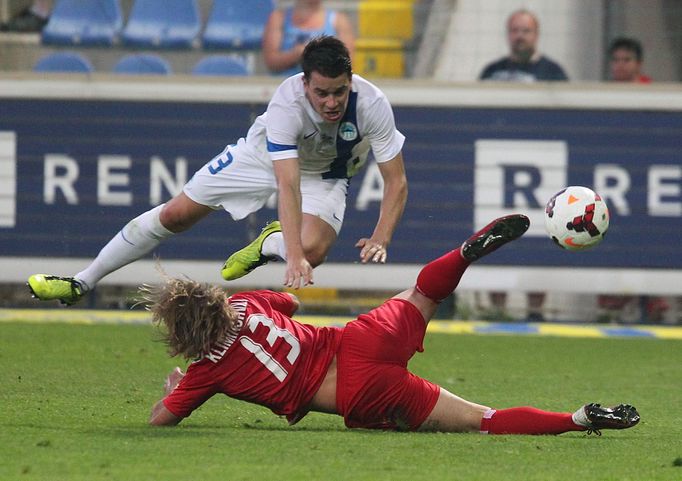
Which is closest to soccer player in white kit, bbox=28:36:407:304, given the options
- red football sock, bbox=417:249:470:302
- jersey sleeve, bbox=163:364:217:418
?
red football sock, bbox=417:249:470:302

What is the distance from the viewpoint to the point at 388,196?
700 centimetres

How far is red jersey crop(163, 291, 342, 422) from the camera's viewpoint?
5.54 metres

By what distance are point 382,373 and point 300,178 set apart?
6.23 feet

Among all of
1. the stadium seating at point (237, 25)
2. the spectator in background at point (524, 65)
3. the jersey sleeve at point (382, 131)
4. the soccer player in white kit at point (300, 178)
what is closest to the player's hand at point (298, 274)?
the soccer player in white kit at point (300, 178)

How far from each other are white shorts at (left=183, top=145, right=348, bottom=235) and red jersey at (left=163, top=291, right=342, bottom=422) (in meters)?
1.81

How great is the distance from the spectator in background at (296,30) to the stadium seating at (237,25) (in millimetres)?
313

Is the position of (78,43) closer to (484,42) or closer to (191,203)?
(484,42)

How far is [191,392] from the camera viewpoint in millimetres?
5570

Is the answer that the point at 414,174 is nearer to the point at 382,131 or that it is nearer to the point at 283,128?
the point at 382,131

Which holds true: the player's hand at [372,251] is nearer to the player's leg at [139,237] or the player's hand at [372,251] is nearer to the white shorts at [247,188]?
the white shorts at [247,188]

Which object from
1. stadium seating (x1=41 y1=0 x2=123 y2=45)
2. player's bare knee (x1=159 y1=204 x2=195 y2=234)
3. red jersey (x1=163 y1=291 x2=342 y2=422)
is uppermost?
stadium seating (x1=41 y1=0 x2=123 y2=45)

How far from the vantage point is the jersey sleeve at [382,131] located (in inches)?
272

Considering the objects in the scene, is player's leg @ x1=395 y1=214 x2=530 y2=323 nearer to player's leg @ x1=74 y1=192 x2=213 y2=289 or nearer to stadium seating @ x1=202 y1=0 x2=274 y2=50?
player's leg @ x1=74 y1=192 x2=213 y2=289

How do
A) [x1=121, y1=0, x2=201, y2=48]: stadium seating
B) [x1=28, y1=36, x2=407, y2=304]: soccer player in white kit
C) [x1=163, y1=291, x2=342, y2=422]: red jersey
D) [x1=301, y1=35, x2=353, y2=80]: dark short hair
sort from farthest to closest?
[x1=121, y1=0, x2=201, y2=48]: stadium seating
[x1=28, y1=36, x2=407, y2=304]: soccer player in white kit
[x1=301, y1=35, x2=353, y2=80]: dark short hair
[x1=163, y1=291, x2=342, y2=422]: red jersey
